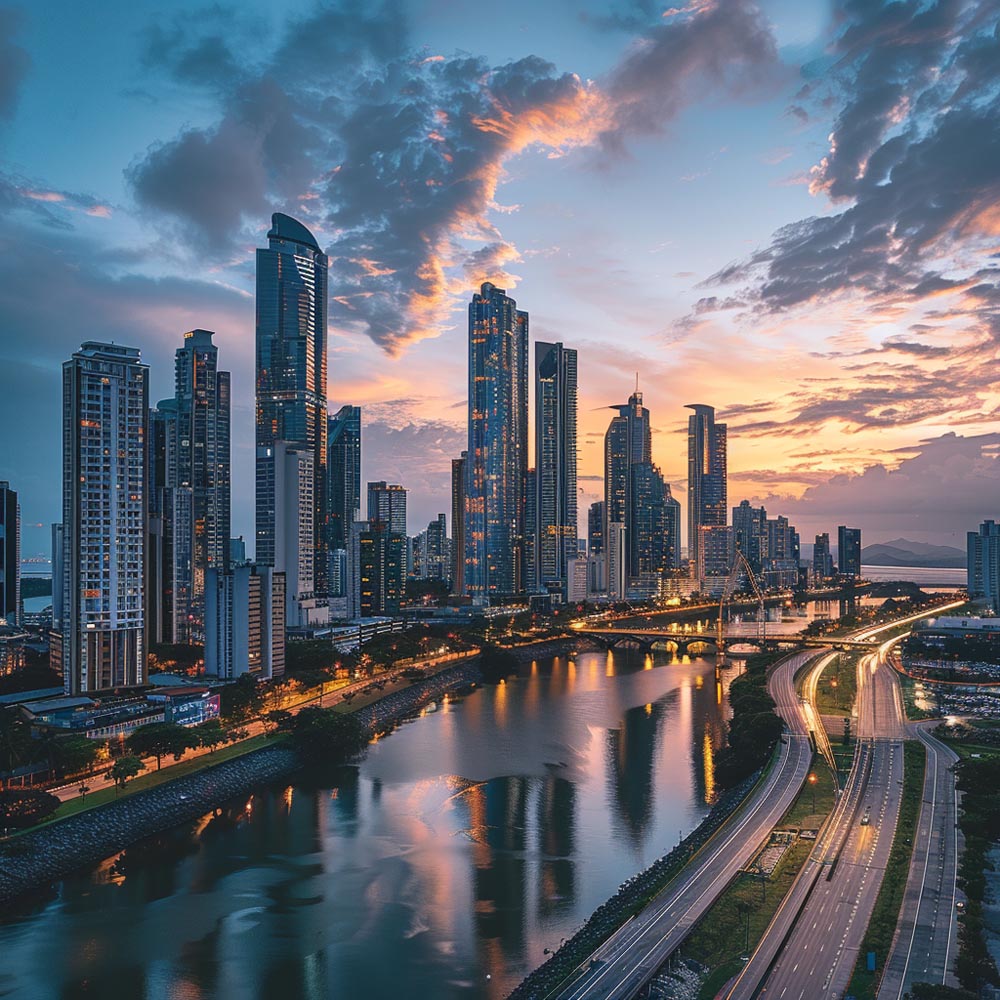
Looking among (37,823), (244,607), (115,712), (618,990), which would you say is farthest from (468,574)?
(618,990)

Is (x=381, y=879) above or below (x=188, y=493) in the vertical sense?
below

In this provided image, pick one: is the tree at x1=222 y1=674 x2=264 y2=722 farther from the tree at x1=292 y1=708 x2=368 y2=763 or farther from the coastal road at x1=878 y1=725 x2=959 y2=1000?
the coastal road at x1=878 y1=725 x2=959 y2=1000

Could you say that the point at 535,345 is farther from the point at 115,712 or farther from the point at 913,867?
the point at 913,867

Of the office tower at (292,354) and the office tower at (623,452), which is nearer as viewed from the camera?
the office tower at (292,354)

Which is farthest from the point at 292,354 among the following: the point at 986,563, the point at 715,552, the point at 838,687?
the point at 715,552

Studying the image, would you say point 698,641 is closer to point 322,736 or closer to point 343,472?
point 322,736

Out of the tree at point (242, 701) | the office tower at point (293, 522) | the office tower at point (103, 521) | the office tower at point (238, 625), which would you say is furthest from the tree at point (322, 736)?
the office tower at point (293, 522)

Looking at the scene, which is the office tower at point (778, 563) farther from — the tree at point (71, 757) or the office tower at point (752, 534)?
the tree at point (71, 757)
